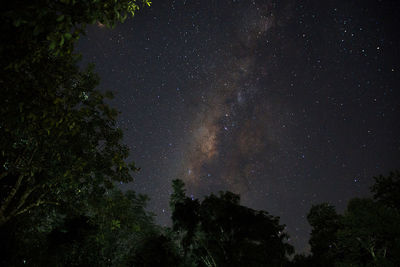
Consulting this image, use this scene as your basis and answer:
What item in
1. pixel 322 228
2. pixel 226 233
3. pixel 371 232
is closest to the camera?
pixel 371 232

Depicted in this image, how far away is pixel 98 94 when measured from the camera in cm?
430

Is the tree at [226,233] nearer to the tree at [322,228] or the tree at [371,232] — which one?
the tree at [371,232]

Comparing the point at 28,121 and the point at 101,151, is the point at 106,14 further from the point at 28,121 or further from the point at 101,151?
the point at 101,151

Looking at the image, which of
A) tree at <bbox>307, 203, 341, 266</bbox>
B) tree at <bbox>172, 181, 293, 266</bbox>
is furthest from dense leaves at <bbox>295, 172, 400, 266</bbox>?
tree at <bbox>172, 181, 293, 266</bbox>

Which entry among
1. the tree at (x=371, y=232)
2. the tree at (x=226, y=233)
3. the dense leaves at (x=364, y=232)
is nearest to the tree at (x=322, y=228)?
the dense leaves at (x=364, y=232)

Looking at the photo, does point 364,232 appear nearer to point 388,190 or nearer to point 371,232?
point 371,232

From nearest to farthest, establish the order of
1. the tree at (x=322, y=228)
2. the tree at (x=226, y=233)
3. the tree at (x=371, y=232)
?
1. the tree at (x=371, y=232)
2. the tree at (x=226, y=233)
3. the tree at (x=322, y=228)

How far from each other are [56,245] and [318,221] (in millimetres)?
33551

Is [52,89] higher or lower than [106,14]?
lower

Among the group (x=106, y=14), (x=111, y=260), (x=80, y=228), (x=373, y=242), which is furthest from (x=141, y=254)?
(x=106, y=14)

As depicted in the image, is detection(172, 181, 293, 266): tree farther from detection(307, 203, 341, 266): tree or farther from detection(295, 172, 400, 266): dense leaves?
detection(307, 203, 341, 266): tree

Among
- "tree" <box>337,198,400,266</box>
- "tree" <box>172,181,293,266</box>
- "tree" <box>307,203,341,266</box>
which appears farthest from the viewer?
"tree" <box>307,203,341,266</box>

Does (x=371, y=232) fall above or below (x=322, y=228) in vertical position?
below

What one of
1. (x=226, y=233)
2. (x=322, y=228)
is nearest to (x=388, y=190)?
(x=322, y=228)
